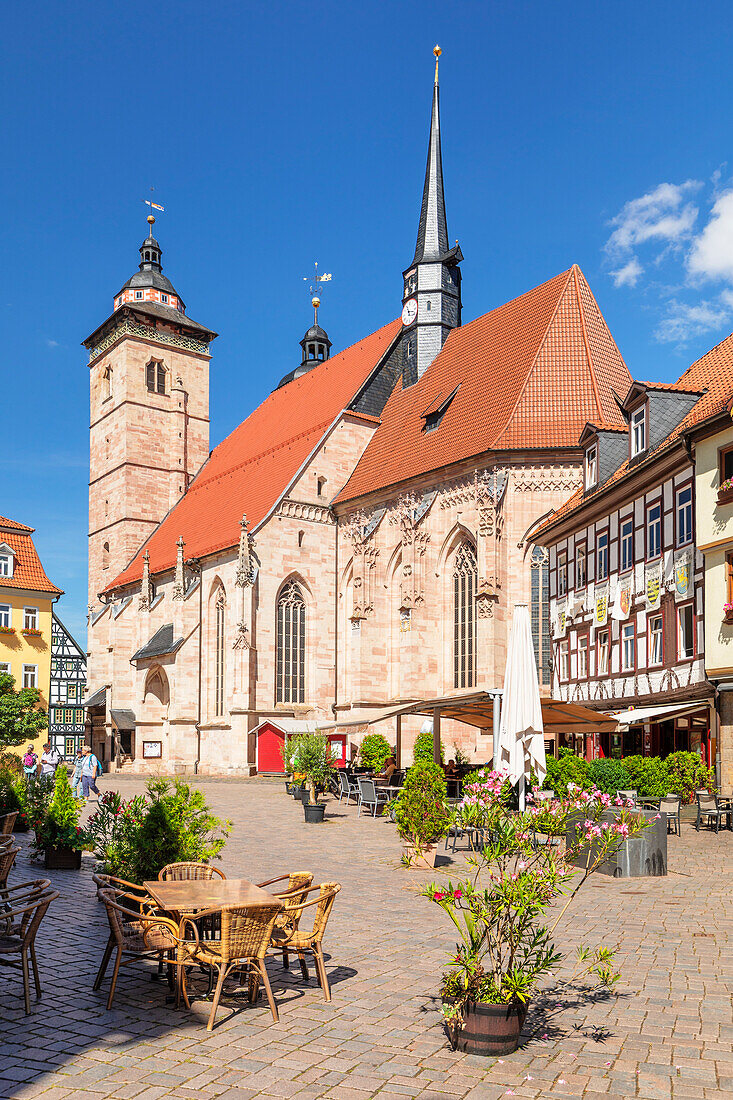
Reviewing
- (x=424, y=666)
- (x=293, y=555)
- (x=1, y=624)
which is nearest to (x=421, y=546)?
(x=424, y=666)

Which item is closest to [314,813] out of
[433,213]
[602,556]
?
[602,556]

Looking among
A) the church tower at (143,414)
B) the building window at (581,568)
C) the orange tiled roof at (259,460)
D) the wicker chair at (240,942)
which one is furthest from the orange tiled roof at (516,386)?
the wicker chair at (240,942)

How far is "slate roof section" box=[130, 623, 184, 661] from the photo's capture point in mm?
40062

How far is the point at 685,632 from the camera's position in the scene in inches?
851

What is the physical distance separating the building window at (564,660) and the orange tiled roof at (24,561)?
83.6 feet

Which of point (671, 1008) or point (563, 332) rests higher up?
point (563, 332)

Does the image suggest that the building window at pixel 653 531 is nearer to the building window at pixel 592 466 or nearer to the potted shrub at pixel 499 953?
the building window at pixel 592 466

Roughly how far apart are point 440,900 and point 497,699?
35.1 ft

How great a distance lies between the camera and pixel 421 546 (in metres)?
33.1

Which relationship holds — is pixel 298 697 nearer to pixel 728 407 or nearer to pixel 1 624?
pixel 1 624

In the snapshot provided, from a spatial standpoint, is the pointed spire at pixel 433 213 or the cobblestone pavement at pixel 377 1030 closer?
the cobblestone pavement at pixel 377 1030

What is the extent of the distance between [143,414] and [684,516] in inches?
1395

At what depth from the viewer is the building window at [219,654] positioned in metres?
38.7

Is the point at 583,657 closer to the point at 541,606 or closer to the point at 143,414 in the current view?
the point at 541,606
